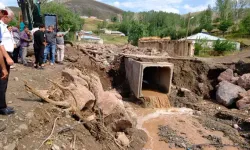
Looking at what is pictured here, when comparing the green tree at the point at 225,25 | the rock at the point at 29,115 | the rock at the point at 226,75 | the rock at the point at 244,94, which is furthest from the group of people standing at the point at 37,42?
the green tree at the point at 225,25

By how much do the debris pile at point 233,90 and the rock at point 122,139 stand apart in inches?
245

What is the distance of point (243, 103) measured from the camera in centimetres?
983

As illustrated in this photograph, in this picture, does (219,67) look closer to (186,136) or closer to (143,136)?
(186,136)

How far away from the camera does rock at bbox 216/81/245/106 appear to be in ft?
34.5

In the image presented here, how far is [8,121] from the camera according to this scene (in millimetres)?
3537

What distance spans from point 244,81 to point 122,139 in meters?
7.81

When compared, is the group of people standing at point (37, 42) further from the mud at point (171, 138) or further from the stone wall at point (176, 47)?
the stone wall at point (176, 47)

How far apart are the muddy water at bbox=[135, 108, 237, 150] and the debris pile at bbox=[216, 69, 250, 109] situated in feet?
5.80

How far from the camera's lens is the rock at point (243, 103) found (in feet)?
31.9

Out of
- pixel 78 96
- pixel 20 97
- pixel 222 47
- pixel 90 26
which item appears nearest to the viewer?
pixel 20 97

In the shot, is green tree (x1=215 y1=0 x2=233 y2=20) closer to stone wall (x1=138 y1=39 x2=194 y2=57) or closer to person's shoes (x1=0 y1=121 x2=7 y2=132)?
stone wall (x1=138 y1=39 x2=194 y2=57)

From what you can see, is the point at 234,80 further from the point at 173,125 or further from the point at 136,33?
the point at 136,33

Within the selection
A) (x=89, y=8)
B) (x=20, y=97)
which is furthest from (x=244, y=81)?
(x=89, y=8)

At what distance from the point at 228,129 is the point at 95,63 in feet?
22.6
